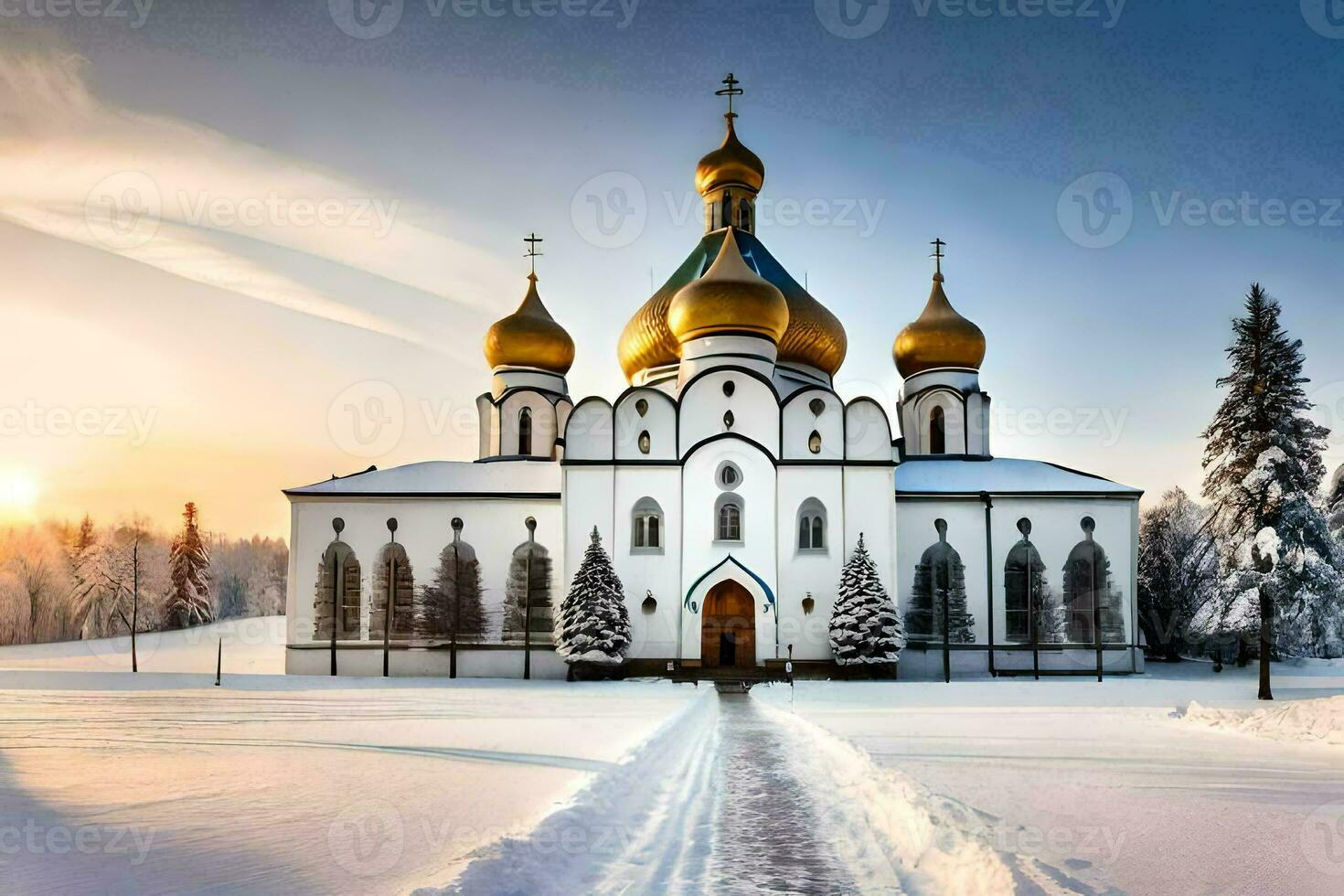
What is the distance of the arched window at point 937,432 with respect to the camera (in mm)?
37781

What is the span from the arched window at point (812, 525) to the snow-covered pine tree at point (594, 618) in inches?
217

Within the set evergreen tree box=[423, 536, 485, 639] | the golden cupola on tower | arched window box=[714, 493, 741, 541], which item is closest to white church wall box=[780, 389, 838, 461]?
arched window box=[714, 493, 741, 541]

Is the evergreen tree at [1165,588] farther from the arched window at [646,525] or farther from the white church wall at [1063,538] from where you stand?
the arched window at [646,525]

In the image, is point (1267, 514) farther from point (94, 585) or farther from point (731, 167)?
point (94, 585)

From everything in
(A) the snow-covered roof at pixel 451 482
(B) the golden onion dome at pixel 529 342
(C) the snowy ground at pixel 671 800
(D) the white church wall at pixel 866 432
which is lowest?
(C) the snowy ground at pixel 671 800

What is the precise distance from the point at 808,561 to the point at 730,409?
5068 mm

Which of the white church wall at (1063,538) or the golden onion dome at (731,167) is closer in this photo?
the white church wall at (1063,538)

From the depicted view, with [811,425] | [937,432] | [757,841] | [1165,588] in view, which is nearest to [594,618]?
[811,425]

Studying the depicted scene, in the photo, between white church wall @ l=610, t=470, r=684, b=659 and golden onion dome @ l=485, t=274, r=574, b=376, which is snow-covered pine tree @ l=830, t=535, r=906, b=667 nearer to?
white church wall @ l=610, t=470, r=684, b=659

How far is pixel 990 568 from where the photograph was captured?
31.8 m

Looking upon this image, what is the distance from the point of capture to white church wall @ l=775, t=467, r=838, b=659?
29625 millimetres

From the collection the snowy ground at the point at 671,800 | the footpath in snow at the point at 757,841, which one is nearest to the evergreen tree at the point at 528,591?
the snowy ground at the point at 671,800

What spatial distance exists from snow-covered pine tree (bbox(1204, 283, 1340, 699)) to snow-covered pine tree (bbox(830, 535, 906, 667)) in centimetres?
855

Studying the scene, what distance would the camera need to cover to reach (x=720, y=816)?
875cm
